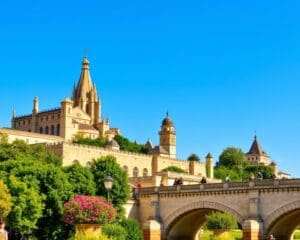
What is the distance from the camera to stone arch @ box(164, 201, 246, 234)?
6219cm

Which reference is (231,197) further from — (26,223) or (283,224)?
(26,223)

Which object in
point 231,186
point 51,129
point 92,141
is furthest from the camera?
point 51,129

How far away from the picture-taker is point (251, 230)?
191 feet

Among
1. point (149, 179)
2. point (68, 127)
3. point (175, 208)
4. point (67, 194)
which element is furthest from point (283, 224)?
point (68, 127)

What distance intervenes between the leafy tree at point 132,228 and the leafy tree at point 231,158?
9320 centimetres

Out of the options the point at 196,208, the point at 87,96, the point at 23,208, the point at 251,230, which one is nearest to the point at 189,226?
the point at 196,208

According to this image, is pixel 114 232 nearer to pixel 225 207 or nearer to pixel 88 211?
pixel 225 207

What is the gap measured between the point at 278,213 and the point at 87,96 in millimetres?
109137

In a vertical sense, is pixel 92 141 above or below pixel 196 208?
above

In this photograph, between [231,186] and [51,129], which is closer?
[231,186]

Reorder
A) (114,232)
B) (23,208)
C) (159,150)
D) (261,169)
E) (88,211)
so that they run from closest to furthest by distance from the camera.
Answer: (88,211) < (114,232) < (23,208) < (159,150) < (261,169)

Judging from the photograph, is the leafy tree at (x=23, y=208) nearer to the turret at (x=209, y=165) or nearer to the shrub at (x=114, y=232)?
the shrub at (x=114, y=232)

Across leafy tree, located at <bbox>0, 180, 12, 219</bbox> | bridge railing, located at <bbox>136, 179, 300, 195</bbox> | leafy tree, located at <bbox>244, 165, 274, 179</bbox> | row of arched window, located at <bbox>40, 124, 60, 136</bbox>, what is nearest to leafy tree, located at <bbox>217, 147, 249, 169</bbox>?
leafy tree, located at <bbox>244, 165, 274, 179</bbox>

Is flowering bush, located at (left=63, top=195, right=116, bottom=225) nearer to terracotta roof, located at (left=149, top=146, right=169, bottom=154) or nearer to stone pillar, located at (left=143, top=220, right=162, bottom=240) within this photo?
stone pillar, located at (left=143, top=220, right=162, bottom=240)
